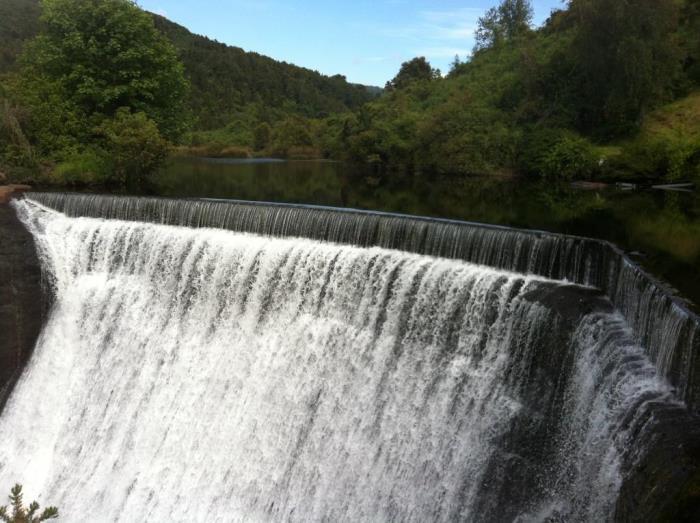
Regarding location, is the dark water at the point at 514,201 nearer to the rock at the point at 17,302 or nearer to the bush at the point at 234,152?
the rock at the point at 17,302

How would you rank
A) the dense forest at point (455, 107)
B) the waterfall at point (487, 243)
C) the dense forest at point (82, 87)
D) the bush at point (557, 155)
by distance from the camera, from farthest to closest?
the bush at point (557, 155) < the dense forest at point (455, 107) < the dense forest at point (82, 87) < the waterfall at point (487, 243)

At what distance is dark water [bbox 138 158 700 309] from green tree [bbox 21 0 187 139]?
3.31 meters

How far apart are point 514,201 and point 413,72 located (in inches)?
1776

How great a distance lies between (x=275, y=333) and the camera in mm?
10086

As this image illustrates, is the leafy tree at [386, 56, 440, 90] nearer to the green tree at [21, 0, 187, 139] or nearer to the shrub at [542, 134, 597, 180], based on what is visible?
the shrub at [542, 134, 597, 180]

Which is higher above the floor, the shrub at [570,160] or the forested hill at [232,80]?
the forested hill at [232,80]

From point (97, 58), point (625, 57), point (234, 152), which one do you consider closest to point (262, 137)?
point (234, 152)

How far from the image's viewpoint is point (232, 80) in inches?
3196

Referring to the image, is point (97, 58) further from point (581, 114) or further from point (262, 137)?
point (262, 137)

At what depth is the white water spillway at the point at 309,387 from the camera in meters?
6.75

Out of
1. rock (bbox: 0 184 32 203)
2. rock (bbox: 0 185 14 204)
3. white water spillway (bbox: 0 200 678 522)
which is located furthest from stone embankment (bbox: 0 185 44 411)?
rock (bbox: 0 184 32 203)

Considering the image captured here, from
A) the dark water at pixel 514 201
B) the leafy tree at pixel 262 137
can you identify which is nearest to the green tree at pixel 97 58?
the dark water at pixel 514 201

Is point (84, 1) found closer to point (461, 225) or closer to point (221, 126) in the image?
point (461, 225)

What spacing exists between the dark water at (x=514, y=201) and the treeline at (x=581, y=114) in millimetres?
2714
